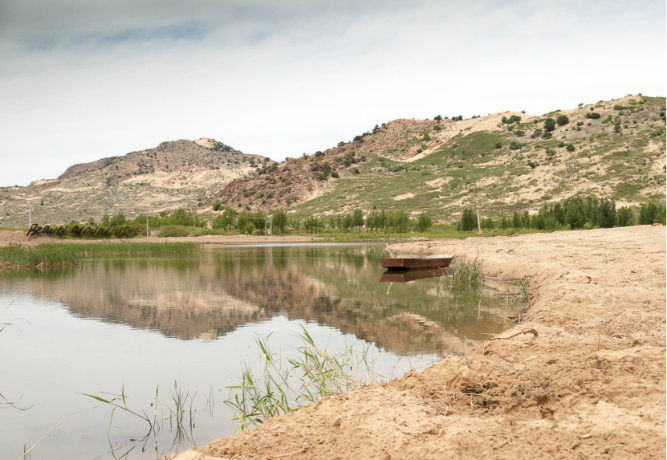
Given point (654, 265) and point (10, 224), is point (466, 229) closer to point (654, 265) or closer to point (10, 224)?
point (654, 265)

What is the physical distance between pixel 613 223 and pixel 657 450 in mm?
50314

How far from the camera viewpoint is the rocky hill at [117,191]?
470 feet

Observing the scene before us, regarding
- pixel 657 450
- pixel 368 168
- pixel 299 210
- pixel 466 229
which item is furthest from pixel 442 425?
pixel 368 168

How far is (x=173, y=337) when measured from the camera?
1130 cm

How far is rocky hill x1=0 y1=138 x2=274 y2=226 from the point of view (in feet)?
470

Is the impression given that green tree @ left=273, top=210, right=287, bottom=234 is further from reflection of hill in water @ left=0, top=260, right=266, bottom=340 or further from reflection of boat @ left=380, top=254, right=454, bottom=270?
reflection of boat @ left=380, top=254, right=454, bottom=270

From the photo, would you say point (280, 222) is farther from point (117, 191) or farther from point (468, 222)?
point (117, 191)

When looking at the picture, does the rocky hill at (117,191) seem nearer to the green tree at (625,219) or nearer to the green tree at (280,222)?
the green tree at (280,222)

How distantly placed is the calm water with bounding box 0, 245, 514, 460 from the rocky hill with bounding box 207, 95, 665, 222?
6038 centimetres

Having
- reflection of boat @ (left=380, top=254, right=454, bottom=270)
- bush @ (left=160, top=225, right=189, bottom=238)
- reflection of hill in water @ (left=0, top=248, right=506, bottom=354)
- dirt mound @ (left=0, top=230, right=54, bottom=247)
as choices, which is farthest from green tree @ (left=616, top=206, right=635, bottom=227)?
bush @ (left=160, top=225, right=189, bottom=238)

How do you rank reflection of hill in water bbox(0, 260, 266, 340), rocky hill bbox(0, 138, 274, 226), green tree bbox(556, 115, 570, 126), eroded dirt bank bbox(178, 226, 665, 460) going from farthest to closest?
rocky hill bbox(0, 138, 274, 226) → green tree bbox(556, 115, 570, 126) → reflection of hill in water bbox(0, 260, 266, 340) → eroded dirt bank bbox(178, 226, 665, 460)

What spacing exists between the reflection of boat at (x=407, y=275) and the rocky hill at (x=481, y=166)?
163 ft

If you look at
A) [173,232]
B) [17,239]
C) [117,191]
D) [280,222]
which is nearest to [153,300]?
[17,239]

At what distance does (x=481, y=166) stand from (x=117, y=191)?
124550 millimetres
